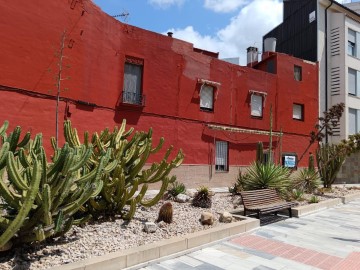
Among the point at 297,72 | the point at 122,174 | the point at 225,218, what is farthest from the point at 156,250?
the point at 297,72

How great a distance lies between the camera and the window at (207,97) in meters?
18.4

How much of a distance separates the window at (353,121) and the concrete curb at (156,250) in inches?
783

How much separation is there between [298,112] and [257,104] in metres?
4.14

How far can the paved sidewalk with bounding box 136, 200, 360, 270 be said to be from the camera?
5996 millimetres

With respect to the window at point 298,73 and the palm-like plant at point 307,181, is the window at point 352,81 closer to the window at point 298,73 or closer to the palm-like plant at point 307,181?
the window at point 298,73

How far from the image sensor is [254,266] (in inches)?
233

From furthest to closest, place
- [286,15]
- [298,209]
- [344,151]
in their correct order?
[286,15]
[344,151]
[298,209]

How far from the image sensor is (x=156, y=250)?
600 centimetres

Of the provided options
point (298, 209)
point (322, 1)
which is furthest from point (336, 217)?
point (322, 1)

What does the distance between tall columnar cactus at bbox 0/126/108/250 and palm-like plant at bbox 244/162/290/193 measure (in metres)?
7.52

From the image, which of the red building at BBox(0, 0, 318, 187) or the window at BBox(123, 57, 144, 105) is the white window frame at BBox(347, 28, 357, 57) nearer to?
the red building at BBox(0, 0, 318, 187)

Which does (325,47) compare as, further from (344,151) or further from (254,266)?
(254,266)

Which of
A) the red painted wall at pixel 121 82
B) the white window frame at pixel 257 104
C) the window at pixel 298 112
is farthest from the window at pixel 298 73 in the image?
the white window frame at pixel 257 104

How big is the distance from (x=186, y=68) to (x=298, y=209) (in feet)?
31.3
